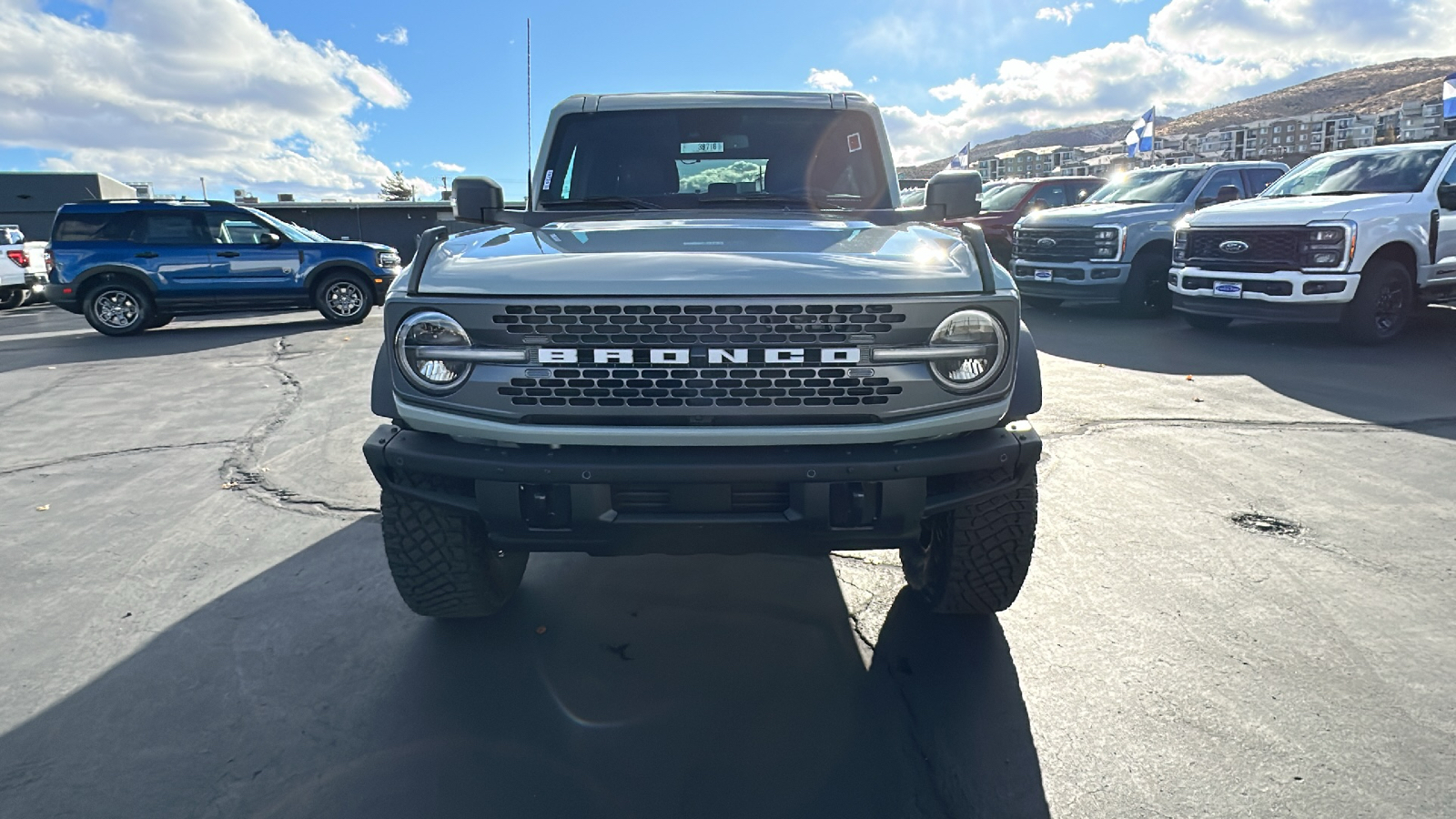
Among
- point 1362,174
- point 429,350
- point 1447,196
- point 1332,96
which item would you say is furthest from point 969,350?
point 1332,96

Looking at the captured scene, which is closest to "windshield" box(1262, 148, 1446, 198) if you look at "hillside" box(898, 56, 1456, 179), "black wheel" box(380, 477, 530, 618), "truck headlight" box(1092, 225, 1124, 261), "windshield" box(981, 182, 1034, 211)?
"truck headlight" box(1092, 225, 1124, 261)

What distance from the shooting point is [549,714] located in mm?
2559

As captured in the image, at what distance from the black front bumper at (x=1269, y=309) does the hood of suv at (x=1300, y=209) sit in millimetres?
747

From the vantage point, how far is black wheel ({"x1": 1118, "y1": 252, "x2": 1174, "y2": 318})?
1066cm

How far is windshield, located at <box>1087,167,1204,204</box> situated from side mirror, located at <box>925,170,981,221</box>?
888 cm

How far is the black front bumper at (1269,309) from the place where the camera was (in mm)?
8172

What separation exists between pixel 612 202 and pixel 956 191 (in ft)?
4.67

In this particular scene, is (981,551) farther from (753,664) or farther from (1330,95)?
(1330,95)

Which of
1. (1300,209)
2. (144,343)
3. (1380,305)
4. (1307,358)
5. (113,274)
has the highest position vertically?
(1300,209)

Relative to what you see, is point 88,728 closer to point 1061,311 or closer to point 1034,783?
point 1034,783

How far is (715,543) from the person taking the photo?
2.39m

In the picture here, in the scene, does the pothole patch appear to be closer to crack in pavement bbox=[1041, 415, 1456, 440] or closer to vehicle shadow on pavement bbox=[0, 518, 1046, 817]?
crack in pavement bbox=[1041, 415, 1456, 440]

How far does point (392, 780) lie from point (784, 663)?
3.95 ft

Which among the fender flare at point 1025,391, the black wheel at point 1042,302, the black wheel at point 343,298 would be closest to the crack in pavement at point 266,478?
the fender flare at point 1025,391
